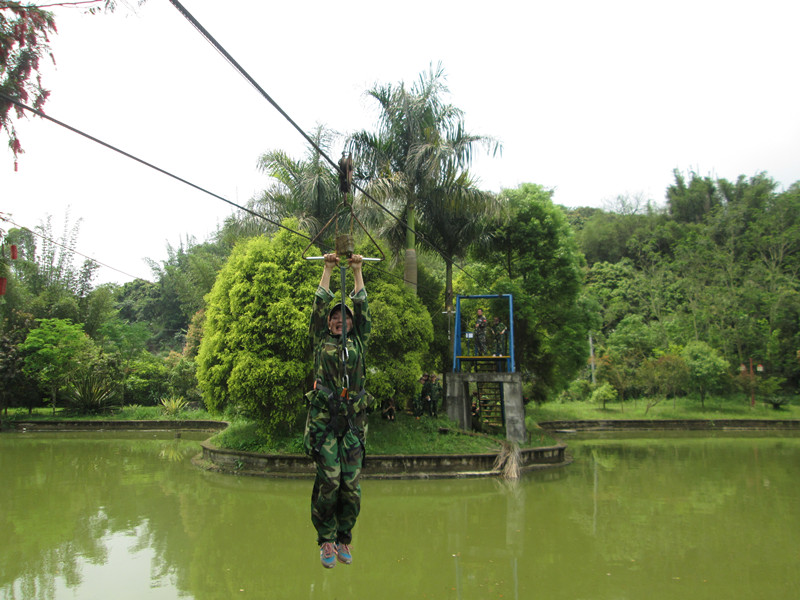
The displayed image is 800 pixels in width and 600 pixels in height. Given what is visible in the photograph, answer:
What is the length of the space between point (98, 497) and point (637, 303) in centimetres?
3511

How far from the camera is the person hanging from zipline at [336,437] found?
453 cm

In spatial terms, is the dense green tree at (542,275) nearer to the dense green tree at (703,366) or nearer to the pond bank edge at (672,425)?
the pond bank edge at (672,425)

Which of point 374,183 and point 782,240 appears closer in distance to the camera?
point 374,183

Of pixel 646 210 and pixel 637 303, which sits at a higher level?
pixel 646 210

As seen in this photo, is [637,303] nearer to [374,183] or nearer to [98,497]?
[374,183]

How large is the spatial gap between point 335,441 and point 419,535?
231 inches

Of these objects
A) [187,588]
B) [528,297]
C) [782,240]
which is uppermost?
[782,240]

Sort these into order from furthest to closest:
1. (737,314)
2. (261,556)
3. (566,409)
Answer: (737,314)
(566,409)
(261,556)

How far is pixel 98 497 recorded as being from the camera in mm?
12359

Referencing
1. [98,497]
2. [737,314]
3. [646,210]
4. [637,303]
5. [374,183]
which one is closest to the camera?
[98,497]

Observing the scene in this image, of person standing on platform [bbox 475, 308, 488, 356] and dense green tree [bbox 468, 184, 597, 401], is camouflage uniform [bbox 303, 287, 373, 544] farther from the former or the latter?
dense green tree [bbox 468, 184, 597, 401]

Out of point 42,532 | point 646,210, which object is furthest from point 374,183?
point 646,210

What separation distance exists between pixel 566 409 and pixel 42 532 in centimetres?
2406

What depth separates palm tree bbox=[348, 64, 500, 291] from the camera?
17.5 metres
